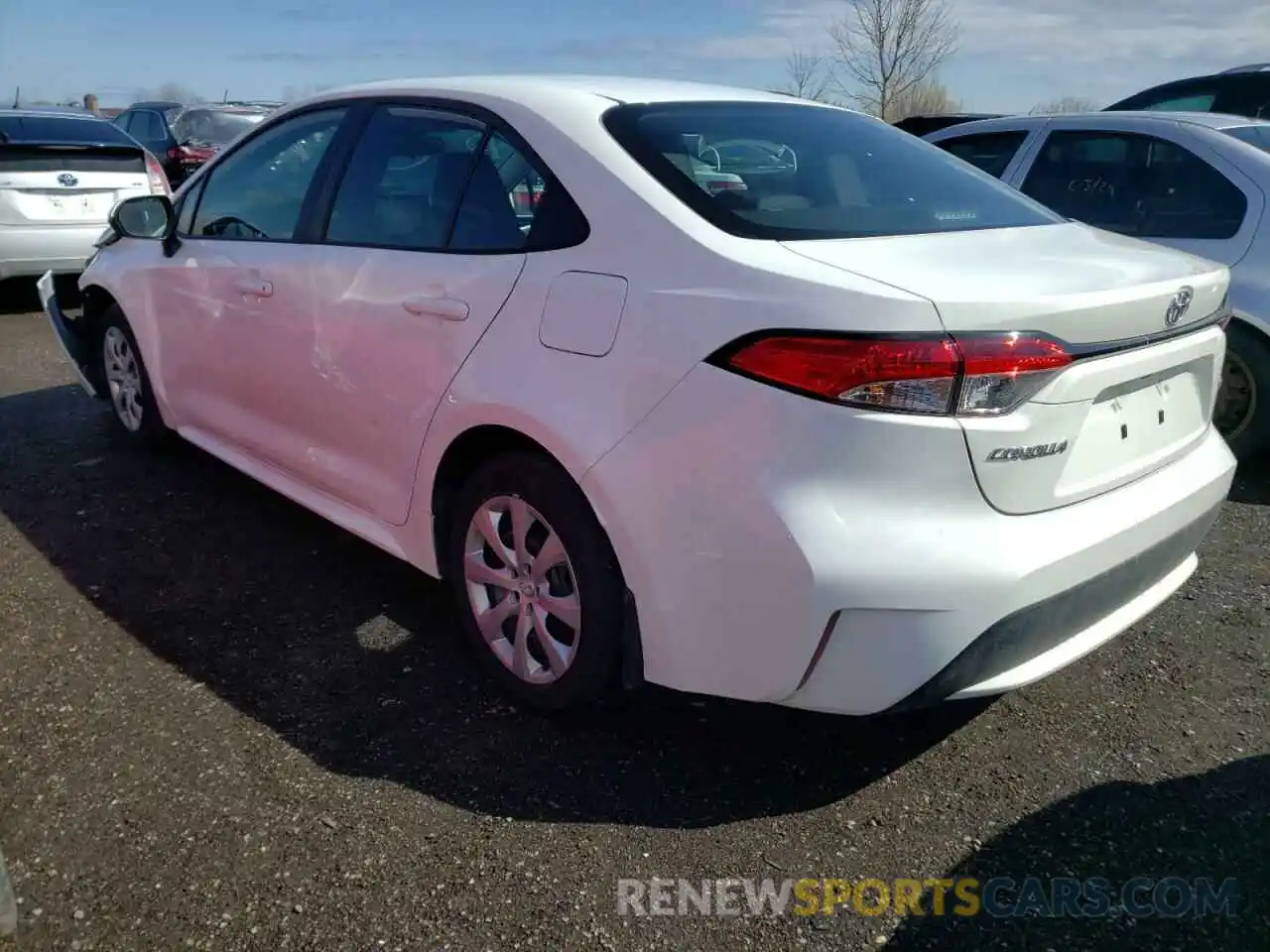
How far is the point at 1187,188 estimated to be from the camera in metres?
4.75

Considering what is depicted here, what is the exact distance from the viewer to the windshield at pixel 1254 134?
4.82 m

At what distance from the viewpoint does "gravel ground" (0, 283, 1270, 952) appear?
215 cm

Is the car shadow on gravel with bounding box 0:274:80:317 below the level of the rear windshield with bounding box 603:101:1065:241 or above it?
below

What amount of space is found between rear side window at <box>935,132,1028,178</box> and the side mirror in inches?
148

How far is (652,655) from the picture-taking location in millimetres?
2447

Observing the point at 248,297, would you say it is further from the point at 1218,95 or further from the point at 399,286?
the point at 1218,95

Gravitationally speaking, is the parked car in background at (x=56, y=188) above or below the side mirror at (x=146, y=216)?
below

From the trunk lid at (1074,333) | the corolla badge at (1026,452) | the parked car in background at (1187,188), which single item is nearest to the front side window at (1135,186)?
the parked car in background at (1187,188)

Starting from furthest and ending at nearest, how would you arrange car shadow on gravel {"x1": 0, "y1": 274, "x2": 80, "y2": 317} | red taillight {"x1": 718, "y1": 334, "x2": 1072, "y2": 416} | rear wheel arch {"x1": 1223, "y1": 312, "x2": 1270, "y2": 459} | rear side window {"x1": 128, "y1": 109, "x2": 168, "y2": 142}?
rear side window {"x1": 128, "y1": 109, "x2": 168, "y2": 142} → car shadow on gravel {"x1": 0, "y1": 274, "x2": 80, "y2": 317} → rear wheel arch {"x1": 1223, "y1": 312, "x2": 1270, "y2": 459} → red taillight {"x1": 718, "y1": 334, "x2": 1072, "y2": 416}

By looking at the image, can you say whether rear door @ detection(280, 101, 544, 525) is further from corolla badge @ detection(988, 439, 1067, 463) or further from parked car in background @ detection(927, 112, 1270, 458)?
parked car in background @ detection(927, 112, 1270, 458)

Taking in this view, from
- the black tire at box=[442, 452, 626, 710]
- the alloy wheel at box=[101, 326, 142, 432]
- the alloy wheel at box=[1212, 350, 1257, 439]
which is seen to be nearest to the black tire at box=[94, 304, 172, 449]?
the alloy wheel at box=[101, 326, 142, 432]

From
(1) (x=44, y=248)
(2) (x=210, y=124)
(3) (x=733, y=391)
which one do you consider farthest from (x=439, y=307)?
(2) (x=210, y=124)

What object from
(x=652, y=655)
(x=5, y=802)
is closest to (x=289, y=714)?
(x=5, y=802)

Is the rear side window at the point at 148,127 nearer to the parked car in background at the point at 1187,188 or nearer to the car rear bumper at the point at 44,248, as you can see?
the car rear bumper at the point at 44,248
